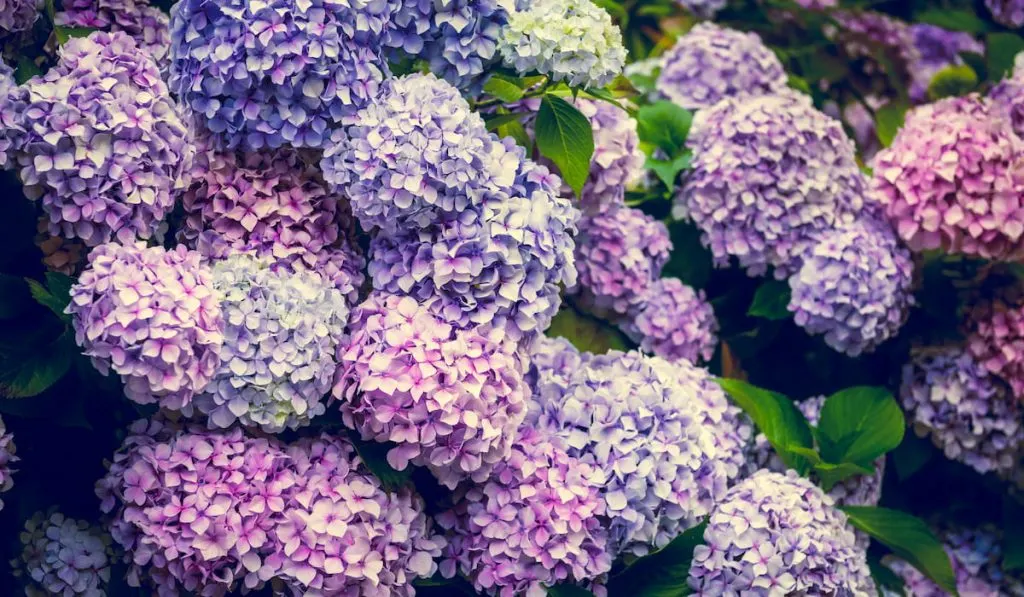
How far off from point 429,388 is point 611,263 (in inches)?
→ 27.9

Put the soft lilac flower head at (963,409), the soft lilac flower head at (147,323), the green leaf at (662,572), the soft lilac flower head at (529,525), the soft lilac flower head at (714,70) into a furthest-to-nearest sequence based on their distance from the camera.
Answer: the soft lilac flower head at (714,70)
the soft lilac flower head at (963,409)
the green leaf at (662,572)
the soft lilac flower head at (529,525)
the soft lilac flower head at (147,323)

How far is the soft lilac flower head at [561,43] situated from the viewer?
173 centimetres

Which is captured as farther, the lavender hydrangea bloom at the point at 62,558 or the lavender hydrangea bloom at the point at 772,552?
the lavender hydrangea bloom at the point at 772,552

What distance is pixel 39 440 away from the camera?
1695mm

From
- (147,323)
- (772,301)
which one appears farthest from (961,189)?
(147,323)

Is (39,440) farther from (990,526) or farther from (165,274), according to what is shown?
(990,526)

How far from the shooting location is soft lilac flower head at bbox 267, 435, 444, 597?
154cm

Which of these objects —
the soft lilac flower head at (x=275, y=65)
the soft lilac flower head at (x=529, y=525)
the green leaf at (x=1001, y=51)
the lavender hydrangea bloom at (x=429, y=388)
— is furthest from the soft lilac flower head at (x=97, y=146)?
the green leaf at (x=1001, y=51)

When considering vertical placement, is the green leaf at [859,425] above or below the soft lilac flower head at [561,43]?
below

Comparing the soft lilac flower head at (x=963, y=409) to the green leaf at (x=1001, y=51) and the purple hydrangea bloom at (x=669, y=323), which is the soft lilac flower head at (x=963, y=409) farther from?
the green leaf at (x=1001, y=51)

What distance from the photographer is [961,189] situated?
2.15 metres

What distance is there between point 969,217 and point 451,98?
1.09 meters

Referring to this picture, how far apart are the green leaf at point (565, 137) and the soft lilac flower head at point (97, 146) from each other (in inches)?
22.7

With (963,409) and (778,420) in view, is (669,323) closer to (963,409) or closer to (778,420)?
(778,420)
